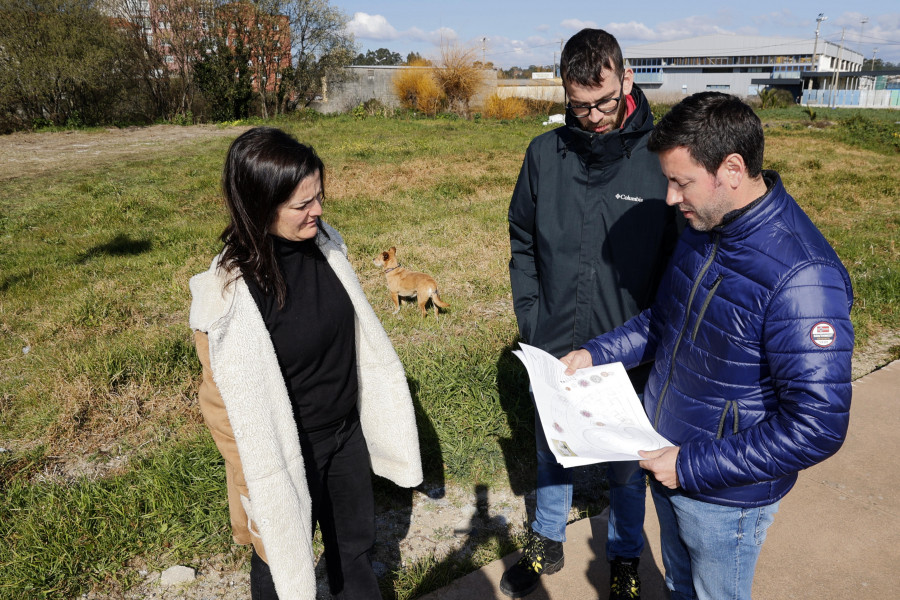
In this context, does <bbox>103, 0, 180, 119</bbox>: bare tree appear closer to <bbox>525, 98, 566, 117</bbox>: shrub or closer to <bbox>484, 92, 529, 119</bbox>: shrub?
<bbox>484, 92, 529, 119</bbox>: shrub

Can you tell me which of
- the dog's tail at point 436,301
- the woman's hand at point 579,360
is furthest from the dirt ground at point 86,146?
the woman's hand at point 579,360

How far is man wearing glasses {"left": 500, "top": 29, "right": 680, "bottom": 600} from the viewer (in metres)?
2.26

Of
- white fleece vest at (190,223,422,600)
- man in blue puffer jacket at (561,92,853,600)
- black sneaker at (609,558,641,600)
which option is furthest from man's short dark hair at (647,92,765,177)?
black sneaker at (609,558,641,600)

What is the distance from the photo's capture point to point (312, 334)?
6.63 feet

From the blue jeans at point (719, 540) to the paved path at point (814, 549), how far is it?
87 cm

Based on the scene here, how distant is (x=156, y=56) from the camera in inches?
1152

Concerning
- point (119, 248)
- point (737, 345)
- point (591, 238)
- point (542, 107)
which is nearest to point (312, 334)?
point (591, 238)

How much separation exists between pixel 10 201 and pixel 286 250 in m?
11.7

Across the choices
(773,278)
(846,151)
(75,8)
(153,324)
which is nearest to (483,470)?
(773,278)

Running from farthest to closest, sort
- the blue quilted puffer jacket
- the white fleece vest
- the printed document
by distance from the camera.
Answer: the white fleece vest
the printed document
the blue quilted puffer jacket

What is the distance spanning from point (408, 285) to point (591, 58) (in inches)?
154

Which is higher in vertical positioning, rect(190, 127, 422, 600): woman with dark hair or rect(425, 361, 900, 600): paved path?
rect(190, 127, 422, 600): woman with dark hair

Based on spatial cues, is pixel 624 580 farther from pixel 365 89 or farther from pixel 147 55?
pixel 365 89

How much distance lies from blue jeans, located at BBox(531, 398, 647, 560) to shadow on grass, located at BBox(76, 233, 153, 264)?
282 inches
